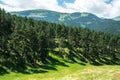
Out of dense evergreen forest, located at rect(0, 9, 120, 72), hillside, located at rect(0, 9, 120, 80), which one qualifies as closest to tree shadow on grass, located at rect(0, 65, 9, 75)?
hillside, located at rect(0, 9, 120, 80)

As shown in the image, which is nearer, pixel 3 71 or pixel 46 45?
pixel 3 71

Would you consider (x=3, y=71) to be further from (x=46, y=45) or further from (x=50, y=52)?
(x=50, y=52)

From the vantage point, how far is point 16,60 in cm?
10544

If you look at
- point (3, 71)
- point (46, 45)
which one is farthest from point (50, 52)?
point (3, 71)

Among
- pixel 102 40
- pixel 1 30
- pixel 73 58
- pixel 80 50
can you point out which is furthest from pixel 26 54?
pixel 102 40

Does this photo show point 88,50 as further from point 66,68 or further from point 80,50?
point 66,68

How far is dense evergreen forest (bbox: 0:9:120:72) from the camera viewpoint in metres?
109

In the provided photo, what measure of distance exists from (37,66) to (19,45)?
43.5 feet

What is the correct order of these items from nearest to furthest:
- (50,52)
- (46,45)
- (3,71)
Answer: (3,71), (46,45), (50,52)

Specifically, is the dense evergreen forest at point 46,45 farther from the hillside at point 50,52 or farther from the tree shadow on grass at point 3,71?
the tree shadow on grass at point 3,71

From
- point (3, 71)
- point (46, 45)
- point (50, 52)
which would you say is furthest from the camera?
point (50, 52)

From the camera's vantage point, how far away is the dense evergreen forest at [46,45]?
4279 inches

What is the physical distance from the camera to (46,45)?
126m

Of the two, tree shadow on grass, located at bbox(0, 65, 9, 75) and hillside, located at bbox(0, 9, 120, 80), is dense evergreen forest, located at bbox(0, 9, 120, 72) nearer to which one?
hillside, located at bbox(0, 9, 120, 80)
